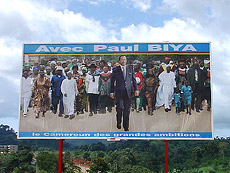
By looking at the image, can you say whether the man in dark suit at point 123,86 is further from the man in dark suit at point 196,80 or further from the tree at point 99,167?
the tree at point 99,167

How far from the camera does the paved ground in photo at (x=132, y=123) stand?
10.8 m

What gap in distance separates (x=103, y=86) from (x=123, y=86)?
2.39 feet

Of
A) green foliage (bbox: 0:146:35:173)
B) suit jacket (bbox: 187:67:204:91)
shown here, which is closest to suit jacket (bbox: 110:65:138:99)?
suit jacket (bbox: 187:67:204:91)

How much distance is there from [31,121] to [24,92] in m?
1.11

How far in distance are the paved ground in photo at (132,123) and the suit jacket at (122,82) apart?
0.73 metres

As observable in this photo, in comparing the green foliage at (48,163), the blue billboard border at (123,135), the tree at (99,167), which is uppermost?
the blue billboard border at (123,135)

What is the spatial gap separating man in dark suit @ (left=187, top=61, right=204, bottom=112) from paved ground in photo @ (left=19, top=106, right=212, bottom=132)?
582 millimetres

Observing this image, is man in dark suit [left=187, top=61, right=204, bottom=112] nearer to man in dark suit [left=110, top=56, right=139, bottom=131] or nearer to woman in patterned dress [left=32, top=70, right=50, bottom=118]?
man in dark suit [left=110, top=56, right=139, bottom=131]

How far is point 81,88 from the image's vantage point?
1128cm

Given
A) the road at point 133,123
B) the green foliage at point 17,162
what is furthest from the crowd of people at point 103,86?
the green foliage at point 17,162

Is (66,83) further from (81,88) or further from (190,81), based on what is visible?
(190,81)

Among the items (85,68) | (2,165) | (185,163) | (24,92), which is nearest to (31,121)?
(24,92)

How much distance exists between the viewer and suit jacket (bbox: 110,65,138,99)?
11102 mm

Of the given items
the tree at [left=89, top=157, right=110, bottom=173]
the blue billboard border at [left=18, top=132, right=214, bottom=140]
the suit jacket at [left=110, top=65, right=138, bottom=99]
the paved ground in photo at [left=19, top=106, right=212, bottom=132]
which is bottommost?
the tree at [left=89, top=157, right=110, bottom=173]
